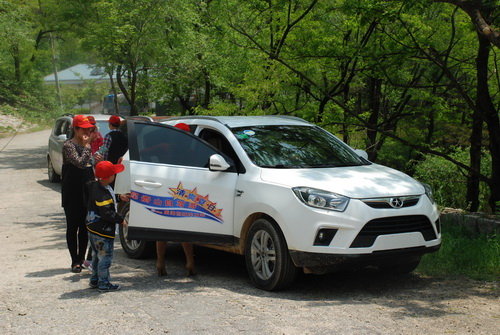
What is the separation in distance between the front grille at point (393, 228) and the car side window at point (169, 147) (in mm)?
2062

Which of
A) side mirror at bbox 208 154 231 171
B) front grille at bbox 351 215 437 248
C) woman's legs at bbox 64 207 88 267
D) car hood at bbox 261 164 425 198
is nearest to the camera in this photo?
front grille at bbox 351 215 437 248

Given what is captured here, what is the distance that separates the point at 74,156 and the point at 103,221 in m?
1.18

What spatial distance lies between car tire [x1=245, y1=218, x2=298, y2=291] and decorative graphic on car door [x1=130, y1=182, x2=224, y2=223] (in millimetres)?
541

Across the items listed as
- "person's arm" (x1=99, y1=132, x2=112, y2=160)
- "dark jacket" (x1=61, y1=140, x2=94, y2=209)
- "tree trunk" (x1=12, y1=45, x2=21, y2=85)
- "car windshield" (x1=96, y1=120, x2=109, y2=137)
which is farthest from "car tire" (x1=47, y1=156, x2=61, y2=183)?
"tree trunk" (x1=12, y1=45, x2=21, y2=85)

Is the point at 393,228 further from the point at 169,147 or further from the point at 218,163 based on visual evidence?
the point at 169,147

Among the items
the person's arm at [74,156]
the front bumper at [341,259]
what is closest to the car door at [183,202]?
the person's arm at [74,156]

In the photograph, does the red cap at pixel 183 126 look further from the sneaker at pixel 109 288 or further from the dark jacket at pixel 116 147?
the sneaker at pixel 109 288

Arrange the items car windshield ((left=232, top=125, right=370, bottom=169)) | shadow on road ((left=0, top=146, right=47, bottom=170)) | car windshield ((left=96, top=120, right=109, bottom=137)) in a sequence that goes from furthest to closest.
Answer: shadow on road ((left=0, top=146, right=47, bottom=170))
car windshield ((left=96, top=120, right=109, bottom=137))
car windshield ((left=232, top=125, right=370, bottom=169))

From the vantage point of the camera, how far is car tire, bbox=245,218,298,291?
6.51 metres

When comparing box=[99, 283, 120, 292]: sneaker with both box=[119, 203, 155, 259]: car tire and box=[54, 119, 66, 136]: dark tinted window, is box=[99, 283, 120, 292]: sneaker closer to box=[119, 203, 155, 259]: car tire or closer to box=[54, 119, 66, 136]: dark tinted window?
box=[119, 203, 155, 259]: car tire

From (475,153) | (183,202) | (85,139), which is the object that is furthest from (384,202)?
(475,153)

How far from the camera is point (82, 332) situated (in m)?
5.33

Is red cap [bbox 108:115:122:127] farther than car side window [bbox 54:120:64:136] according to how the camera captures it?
No

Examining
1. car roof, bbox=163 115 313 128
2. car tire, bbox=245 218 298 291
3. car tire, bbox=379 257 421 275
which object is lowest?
car tire, bbox=379 257 421 275
